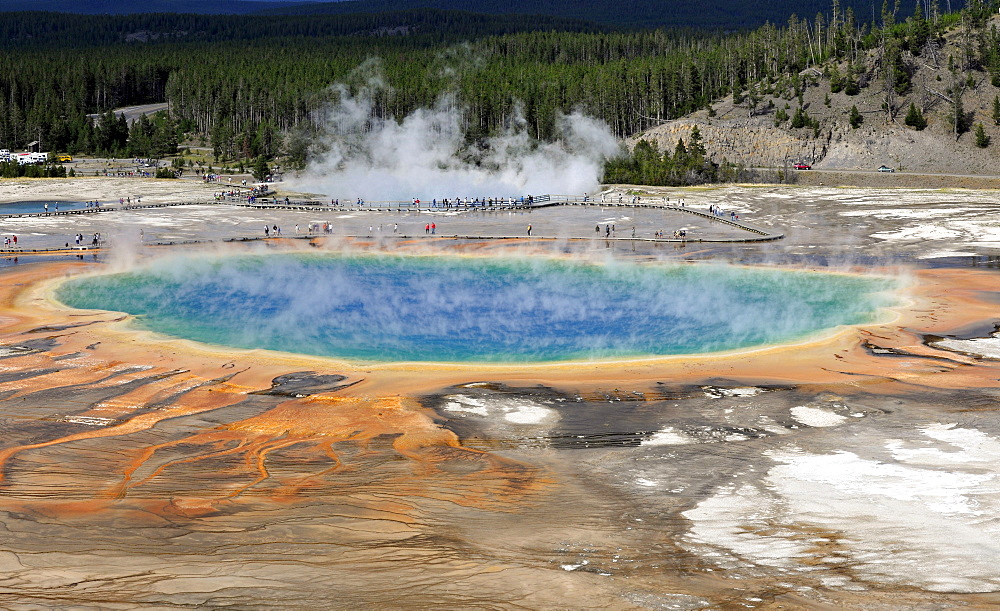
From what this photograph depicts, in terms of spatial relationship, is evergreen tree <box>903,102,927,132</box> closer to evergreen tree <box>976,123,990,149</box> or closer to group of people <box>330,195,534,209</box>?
evergreen tree <box>976,123,990,149</box>

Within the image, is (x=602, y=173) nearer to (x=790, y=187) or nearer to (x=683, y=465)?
(x=790, y=187)

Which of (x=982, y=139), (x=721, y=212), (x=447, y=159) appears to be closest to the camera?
(x=721, y=212)

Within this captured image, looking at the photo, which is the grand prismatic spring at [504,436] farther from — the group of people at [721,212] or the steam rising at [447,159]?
the steam rising at [447,159]

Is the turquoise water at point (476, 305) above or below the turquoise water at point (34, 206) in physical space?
below

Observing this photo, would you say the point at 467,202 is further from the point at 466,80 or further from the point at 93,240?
the point at 466,80

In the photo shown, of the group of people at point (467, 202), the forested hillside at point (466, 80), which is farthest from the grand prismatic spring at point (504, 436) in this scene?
the forested hillside at point (466, 80)

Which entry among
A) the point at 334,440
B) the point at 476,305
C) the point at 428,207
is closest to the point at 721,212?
the point at 428,207
